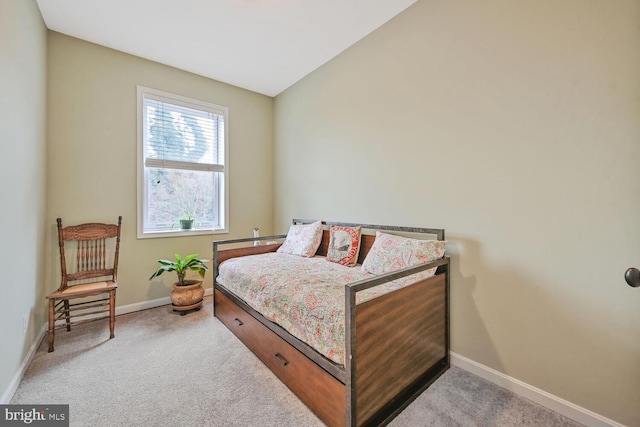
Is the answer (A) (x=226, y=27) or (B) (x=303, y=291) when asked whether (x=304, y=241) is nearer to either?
(B) (x=303, y=291)

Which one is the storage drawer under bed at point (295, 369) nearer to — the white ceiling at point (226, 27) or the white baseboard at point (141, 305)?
the white baseboard at point (141, 305)

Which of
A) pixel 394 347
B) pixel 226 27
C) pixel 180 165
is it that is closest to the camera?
pixel 394 347

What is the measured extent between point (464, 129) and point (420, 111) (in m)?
0.40

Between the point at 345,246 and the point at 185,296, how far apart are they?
1.76 m

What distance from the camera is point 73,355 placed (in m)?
2.00

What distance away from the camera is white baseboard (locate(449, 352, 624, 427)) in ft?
4.38

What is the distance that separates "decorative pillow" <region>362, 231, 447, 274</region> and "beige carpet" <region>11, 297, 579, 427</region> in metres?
0.79

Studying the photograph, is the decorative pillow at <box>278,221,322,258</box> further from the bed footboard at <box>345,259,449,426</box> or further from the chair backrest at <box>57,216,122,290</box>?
Answer: the chair backrest at <box>57,216,122,290</box>

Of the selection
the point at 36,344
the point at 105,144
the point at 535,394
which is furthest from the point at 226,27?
the point at 535,394

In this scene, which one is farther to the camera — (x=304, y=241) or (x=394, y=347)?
(x=304, y=241)

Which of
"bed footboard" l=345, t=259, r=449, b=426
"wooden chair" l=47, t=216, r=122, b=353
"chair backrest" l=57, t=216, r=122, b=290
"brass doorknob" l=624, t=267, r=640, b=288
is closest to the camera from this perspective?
"brass doorknob" l=624, t=267, r=640, b=288

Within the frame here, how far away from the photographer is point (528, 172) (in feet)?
5.10

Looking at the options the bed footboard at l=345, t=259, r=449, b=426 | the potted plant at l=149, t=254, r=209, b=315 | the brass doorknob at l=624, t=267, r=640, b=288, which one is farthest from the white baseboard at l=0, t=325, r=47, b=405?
the brass doorknob at l=624, t=267, r=640, b=288

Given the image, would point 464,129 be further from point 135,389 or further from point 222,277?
point 135,389
